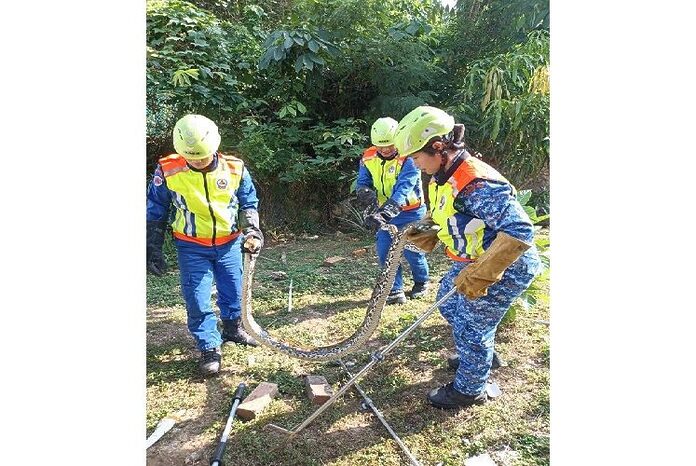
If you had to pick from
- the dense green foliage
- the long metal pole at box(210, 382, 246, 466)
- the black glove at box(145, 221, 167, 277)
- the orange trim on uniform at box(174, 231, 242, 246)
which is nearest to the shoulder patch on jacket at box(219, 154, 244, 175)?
the orange trim on uniform at box(174, 231, 242, 246)

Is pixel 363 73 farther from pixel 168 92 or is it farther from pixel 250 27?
pixel 168 92

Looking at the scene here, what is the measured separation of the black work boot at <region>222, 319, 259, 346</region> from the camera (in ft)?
11.5

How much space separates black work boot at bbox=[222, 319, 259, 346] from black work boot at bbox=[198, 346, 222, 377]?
336 millimetres

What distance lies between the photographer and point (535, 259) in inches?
96.3

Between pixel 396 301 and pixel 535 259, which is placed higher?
pixel 535 259

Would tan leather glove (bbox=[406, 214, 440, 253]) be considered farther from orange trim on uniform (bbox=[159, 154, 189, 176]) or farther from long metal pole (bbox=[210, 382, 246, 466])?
orange trim on uniform (bbox=[159, 154, 189, 176])

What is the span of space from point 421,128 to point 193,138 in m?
1.37

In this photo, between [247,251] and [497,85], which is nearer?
[247,251]

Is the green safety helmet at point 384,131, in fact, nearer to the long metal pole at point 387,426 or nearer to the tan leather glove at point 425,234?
the tan leather glove at point 425,234

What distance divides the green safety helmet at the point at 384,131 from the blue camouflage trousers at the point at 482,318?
1631mm

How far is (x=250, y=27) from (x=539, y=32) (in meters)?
2.90

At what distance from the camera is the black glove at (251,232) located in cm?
282

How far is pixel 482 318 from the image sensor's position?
2.42 meters
